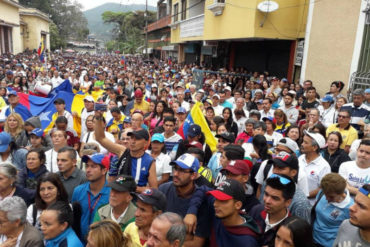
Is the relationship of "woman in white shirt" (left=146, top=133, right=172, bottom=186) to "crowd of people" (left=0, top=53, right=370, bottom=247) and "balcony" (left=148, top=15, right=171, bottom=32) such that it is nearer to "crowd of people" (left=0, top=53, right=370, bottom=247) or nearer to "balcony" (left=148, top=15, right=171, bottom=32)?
"crowd of people" (left=0, top=53, right=370, bottom=247)

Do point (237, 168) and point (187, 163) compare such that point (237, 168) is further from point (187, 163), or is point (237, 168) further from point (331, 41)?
point (331, 41)

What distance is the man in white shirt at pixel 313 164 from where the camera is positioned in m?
3.74

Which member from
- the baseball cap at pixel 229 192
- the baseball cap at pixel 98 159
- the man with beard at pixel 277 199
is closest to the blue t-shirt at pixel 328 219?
the man with beard at pixel 277 199

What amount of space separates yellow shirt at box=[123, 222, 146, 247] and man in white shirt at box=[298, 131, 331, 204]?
2179 mm

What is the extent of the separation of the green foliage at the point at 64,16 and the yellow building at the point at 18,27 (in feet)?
59.9

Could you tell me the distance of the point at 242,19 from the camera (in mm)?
12242

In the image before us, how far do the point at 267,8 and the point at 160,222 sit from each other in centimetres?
1051

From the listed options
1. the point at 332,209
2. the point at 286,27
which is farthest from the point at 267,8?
the point at 332,209

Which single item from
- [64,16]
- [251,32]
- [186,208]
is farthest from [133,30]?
[186,208]

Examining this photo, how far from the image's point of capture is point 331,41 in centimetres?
976

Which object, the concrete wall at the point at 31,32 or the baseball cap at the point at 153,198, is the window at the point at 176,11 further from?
the concrete wall at the point at 31,32

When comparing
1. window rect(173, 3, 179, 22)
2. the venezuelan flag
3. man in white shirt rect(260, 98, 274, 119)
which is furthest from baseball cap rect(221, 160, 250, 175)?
window rect(173, 3, 179, 22)

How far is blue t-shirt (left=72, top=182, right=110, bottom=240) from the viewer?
3166 mm

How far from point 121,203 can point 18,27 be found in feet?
136
